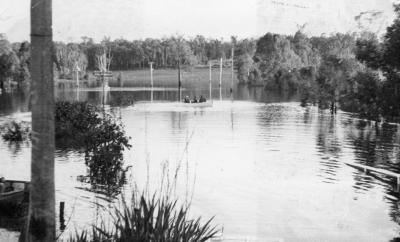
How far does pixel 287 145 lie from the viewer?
1468 inches

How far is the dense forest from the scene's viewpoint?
3769 cm

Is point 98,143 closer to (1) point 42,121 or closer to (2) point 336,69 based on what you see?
(1) point 42,121

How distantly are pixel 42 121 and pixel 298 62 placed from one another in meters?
140

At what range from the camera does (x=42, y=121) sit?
5.41 m

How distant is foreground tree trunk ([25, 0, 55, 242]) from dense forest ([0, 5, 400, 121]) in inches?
1247

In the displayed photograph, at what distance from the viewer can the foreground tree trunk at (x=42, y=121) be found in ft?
17.8

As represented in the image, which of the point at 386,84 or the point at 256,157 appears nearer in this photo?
the point at 256,157

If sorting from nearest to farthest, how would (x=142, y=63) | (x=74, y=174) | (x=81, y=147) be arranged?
(x=74, y=174)
(x=81, y=147)
(x=142, y=63)

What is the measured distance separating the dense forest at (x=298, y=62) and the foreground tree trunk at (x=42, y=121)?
104 feet

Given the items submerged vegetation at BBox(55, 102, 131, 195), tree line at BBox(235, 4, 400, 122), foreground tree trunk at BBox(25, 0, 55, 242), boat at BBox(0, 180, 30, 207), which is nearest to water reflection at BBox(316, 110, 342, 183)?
tree line at BBox(235, 4, 400, 122)

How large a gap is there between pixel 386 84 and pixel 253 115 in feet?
80.5

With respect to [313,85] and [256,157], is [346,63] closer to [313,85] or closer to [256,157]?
[313,85]

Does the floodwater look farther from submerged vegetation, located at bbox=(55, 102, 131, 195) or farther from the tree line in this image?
the tree line

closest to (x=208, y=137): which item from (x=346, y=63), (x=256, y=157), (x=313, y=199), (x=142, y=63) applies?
(x=256, y=157)
